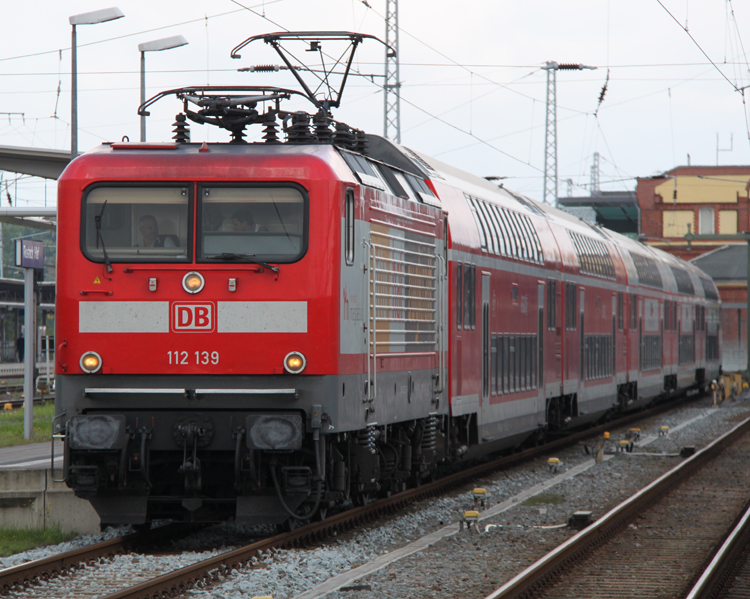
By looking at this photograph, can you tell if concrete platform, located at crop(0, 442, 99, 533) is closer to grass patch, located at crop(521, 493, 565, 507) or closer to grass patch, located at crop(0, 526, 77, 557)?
grass patch, located at crop(0, 526, 77, 557)

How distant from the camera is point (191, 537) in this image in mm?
10289

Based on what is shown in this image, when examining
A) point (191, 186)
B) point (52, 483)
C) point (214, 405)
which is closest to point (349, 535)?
point (214, 405)

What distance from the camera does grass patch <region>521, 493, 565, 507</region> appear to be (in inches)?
524

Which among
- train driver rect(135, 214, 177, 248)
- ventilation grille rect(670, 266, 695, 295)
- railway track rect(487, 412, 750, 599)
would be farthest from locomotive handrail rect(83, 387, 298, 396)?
ventilation grille rect(670, 266, 695, 295)

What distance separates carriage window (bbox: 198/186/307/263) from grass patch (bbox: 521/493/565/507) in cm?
542

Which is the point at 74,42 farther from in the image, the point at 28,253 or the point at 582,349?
the point at 582,349

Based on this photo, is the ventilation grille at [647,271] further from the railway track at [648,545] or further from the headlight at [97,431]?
the headlight at [97,431]

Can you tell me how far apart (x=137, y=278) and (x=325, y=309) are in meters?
1.57

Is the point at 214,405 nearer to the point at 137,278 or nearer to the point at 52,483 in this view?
the point at 137,278

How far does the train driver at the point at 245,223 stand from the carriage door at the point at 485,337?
18.4 feet

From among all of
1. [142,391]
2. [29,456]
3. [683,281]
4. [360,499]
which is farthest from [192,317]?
[683,281]

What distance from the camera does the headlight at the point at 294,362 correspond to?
9.20 meters

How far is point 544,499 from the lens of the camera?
44.5ft

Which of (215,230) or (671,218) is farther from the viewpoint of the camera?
(671,218)
